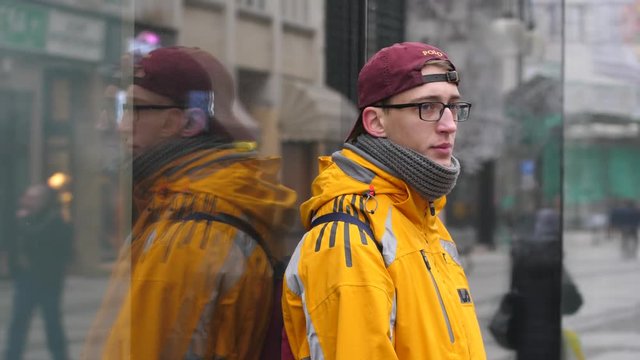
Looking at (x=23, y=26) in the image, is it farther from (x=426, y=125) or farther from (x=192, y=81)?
(x=426, y=125)

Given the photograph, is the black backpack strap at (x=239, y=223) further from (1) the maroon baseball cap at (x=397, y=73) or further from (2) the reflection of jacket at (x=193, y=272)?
(1) the maroon baseball cap at (x=397, y=73)

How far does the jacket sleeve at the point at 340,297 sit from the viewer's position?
202 cm

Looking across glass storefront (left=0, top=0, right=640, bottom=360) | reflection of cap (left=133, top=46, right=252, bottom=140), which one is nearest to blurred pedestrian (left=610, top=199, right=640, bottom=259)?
glass storefront (left=0, top=0, right=640, bottom=360)

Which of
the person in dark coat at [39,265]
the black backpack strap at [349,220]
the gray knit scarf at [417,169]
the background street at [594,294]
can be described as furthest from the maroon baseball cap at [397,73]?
the background street at [594,294]

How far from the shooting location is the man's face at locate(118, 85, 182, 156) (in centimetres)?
250

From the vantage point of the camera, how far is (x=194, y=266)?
8.94ft

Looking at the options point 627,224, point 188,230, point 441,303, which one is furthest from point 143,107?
point 627,224

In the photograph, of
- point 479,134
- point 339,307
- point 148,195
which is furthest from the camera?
point 479,134

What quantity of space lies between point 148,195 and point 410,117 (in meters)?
0.80

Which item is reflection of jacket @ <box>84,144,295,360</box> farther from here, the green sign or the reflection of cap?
the green sign

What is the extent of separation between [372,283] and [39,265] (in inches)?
32.4

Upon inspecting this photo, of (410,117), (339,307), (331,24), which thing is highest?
(331,24)

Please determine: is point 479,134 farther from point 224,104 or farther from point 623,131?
point 224,104

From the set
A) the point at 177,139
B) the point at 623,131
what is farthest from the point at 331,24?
the point at 623,131
